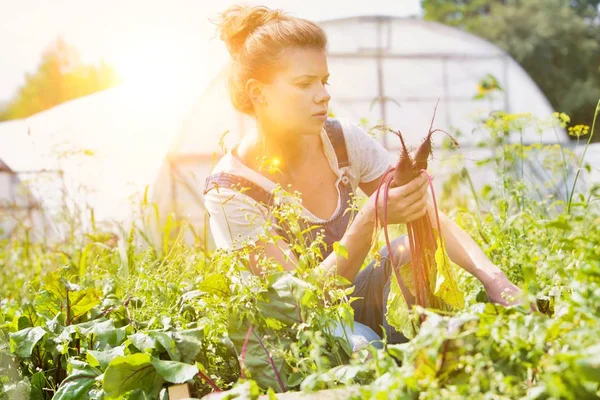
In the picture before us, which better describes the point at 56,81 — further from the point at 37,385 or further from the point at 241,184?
the point at 37,385

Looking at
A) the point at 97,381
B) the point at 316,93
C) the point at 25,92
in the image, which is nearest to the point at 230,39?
the point at 316,93

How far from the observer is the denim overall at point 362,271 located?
6.34ft

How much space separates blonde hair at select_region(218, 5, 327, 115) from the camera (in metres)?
2.09

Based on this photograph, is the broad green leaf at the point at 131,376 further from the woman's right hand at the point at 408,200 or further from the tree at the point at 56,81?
the tree at the point at 56,81

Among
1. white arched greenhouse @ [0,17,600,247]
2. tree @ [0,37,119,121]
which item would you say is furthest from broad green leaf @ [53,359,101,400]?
tree @ [0,37,119,121]

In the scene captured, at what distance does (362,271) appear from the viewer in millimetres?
2070

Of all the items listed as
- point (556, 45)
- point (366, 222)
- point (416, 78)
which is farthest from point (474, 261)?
point (556, 45)

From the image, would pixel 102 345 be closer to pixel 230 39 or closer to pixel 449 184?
pixel 230 39

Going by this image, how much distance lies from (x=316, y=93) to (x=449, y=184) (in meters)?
4.06

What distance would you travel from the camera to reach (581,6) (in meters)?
21.6

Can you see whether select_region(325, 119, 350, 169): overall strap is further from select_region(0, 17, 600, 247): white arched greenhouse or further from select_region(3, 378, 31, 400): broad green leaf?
select_region(0, 17, 600, 247): white arched greenhouse

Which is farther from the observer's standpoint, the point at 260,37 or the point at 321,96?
the point at 260,37

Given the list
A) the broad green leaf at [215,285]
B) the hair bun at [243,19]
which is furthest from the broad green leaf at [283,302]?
the hair bun at [243,19]

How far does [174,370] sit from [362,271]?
794mm
